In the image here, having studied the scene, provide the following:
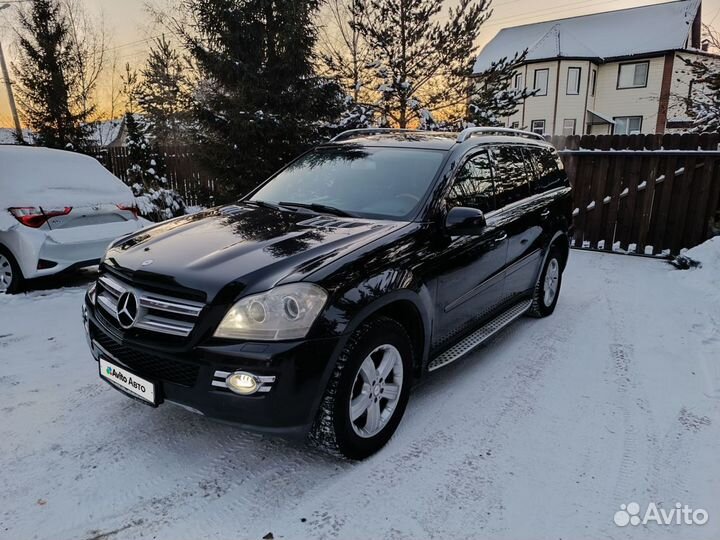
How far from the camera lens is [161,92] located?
2070cm

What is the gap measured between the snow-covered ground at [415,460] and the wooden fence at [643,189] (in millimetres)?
4354

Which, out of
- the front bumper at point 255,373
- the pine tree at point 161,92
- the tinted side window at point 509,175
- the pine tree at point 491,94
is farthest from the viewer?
the pine tree at point 161,92

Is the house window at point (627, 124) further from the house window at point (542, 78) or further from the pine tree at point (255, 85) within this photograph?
the pine tree at point (255, 85)

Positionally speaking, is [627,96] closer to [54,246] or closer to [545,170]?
[545,170]

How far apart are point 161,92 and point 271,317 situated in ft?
70.2

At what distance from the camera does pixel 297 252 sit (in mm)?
2635

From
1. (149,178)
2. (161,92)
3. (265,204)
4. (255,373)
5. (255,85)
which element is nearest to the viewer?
(255,373)

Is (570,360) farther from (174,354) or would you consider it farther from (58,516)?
(58,516)

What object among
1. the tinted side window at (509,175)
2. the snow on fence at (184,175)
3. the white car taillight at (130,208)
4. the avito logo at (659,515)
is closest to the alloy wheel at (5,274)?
the white car taillight at (130,208)

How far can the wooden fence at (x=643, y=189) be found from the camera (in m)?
7.58

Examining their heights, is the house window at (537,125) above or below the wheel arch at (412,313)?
above

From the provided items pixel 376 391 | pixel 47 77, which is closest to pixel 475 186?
pixel 376 391

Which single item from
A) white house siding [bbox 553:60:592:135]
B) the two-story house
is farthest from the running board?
white house siding [bbox 553:60:592:135]

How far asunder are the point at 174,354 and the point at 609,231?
7983 millimetres
